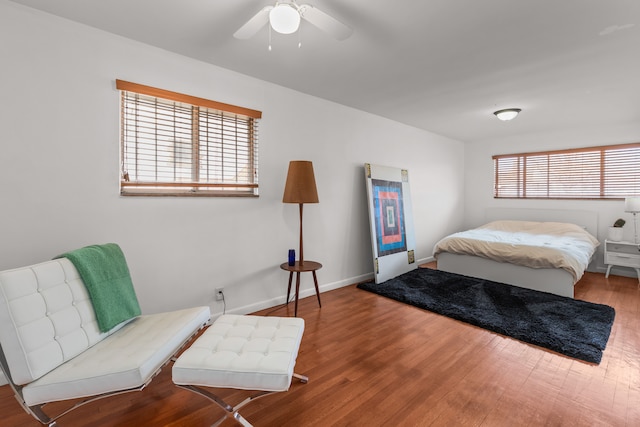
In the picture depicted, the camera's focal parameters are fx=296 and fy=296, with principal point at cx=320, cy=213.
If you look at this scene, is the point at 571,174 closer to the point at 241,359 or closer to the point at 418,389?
the point at 418,389

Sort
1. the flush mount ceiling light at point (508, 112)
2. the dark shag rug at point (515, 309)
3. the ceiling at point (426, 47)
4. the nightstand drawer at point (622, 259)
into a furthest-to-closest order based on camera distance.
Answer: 1. the nightstand drawer at point (622, 259)
2. the flush mount ceiling light at point (508, 112)
3. the dark shag rug at point (515, 309)
4. the ceiling at point (426, 47)

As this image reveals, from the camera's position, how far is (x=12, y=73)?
6.24 feet

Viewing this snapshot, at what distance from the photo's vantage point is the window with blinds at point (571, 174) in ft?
15.3

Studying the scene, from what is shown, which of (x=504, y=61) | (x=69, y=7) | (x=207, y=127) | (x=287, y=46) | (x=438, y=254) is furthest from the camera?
(x=438, y=254)

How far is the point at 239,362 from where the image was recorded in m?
1.45

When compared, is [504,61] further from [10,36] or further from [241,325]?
[10,36]

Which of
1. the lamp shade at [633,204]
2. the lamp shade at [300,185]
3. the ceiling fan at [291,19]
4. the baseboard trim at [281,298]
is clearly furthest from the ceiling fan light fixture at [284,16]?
the lamp shade at [633,204]

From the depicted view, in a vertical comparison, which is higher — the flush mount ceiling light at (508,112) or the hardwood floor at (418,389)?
the flush mount ceiling light at (508,112)

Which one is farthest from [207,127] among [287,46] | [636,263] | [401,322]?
[636,263]

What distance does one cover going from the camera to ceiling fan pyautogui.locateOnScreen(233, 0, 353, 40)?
153 centimetres

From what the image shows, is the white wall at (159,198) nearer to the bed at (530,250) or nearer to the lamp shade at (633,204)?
the bed at (530,250)

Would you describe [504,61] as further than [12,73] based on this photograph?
Yes

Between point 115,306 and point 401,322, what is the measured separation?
7.76ft

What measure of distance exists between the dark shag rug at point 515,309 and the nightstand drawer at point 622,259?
1724 millimetres
